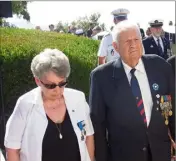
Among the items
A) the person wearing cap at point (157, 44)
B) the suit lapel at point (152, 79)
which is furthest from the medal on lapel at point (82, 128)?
the person wearing cap at point (157, 44)

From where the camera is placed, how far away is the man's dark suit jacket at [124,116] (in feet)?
10.9

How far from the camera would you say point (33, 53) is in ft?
23.7

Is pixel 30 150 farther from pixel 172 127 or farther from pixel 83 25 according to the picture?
pixel 83 25

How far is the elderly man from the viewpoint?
3330mm

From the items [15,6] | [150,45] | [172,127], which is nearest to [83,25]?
[15,6]

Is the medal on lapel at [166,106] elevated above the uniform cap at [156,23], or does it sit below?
below

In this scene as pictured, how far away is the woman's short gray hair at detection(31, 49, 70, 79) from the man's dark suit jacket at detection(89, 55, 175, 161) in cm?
48

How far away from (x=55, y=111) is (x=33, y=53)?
4209 mm

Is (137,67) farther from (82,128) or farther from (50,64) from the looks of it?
(50,64)

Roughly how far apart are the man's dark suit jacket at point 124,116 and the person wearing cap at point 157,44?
4.88 metres

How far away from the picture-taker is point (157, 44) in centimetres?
838

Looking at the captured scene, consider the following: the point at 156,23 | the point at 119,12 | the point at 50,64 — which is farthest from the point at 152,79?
the point at 156,23

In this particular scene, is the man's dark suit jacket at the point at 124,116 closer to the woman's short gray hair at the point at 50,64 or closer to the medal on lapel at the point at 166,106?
the medal on lapel at the point at 166,106

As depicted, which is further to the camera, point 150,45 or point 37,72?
point 150,45
